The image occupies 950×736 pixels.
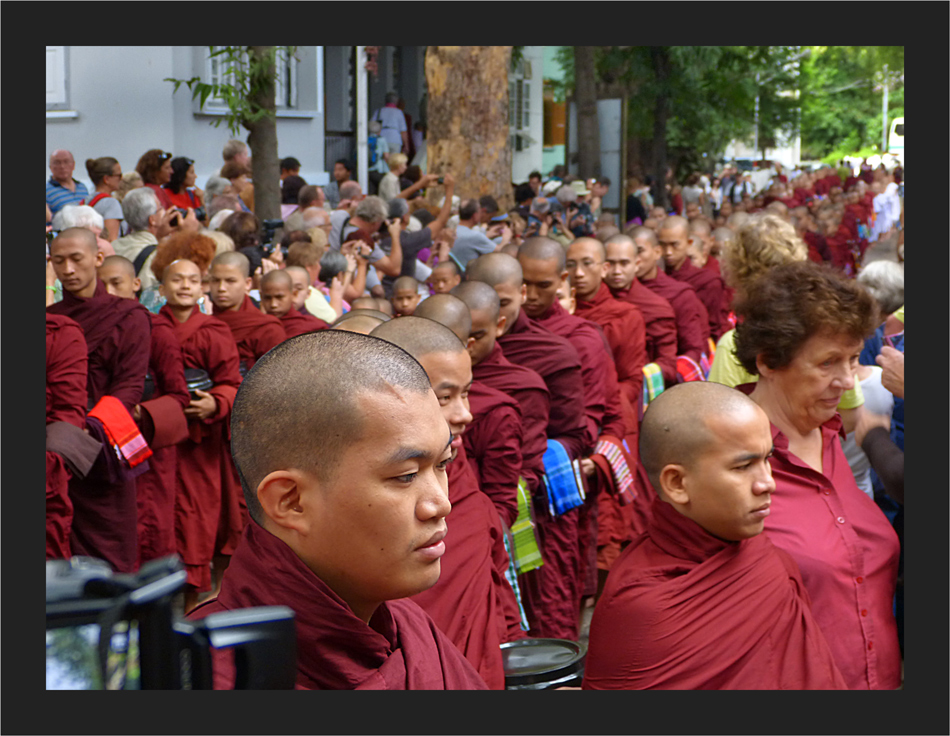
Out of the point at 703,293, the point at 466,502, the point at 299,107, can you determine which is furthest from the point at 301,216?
the point at 299,107

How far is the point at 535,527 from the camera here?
15.9 feet

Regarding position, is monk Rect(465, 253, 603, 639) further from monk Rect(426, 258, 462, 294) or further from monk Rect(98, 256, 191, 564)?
monk Rect(426, 258, 462, 294)

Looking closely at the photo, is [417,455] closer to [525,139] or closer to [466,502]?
[466,502]

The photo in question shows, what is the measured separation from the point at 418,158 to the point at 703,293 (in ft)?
36.0

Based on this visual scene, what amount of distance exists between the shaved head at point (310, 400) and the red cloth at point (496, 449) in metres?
2.27

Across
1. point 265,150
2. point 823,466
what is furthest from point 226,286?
point 265,150

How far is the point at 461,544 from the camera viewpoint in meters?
2.93

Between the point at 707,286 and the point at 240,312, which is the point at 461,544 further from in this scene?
the point at 707,286

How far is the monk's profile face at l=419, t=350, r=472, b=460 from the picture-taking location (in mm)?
3164

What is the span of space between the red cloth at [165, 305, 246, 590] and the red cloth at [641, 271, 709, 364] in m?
3.16

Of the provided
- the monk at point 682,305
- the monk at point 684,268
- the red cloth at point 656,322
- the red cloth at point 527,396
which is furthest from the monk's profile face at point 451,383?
the monk at point 684,268

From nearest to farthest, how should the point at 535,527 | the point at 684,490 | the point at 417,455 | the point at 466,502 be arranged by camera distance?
1. the point at 417,455
2. the point at 684,490
3. the point at 466,502
4. the point at 535,527

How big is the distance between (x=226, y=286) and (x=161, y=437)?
1.18m

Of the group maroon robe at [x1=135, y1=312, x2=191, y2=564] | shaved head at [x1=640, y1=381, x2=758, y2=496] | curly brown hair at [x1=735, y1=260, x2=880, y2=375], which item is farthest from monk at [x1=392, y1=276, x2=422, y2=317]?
shaved head at [x1=640, y1=381, x2=758, y2=496]
